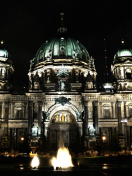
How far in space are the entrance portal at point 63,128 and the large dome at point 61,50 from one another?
60.7 feet

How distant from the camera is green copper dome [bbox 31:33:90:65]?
3343 inches

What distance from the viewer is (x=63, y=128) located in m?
75.8

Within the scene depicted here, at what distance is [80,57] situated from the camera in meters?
86.6

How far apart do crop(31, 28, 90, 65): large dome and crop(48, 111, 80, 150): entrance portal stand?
18511mm

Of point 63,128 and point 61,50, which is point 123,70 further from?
point 63,128

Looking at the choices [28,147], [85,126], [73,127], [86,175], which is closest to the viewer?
[86,175]

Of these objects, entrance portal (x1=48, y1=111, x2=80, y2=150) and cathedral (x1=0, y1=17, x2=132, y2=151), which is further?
entrance portal (x1=48, y1=111, x2=80, y2=150)

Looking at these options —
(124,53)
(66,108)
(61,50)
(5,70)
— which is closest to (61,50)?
(61,50)

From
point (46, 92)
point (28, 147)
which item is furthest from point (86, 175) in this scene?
point (46, 92)

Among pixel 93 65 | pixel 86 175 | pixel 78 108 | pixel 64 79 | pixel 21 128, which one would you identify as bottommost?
pixel 86 175

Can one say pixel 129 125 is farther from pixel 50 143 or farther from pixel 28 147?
pixel 28 147

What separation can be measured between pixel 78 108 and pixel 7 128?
19.1 meters

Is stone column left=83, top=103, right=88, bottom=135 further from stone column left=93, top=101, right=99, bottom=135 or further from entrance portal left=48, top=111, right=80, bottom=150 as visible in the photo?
entrance portal left=48, top=111, right=80, bottom=150

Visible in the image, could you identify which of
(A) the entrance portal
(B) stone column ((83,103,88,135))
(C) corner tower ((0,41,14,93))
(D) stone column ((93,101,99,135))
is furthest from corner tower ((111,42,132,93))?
(C) corner tower ((0,41,14,93))
